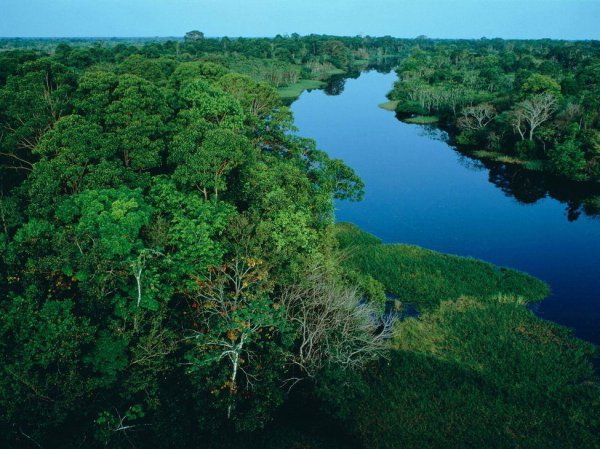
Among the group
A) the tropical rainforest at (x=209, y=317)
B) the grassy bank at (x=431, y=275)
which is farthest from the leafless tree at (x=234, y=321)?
the grassy bank at (x=431, y=275)

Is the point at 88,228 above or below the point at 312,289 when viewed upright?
above

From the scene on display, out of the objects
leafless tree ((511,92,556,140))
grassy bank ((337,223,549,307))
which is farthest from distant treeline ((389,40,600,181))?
grassy bank ((337,223,549,307))

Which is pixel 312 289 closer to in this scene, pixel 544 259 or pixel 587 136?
pixel 544 259

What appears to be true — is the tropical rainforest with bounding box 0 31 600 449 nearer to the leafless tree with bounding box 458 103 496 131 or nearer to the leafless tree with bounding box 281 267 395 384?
the leafless tree with bounding box 281 267 395 384

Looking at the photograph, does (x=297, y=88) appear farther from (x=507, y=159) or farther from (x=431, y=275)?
(x=431, y=275)

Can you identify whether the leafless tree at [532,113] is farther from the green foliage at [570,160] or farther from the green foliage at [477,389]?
the green foliage at [477,389]

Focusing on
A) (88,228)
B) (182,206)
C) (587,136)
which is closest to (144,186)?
(182,206)
